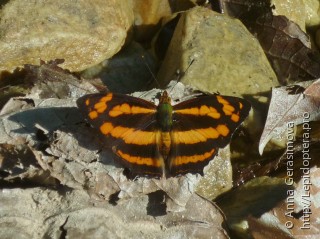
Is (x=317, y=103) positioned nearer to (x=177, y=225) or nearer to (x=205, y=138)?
(x=205, y=138)

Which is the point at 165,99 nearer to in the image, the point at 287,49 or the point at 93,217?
the point at 93,217

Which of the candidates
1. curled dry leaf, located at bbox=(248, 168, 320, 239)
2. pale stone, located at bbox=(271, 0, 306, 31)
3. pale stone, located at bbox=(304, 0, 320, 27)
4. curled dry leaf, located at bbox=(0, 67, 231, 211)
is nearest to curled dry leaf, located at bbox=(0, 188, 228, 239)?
curled dry leaf, located at bbox=(0, 67, 231, 211)

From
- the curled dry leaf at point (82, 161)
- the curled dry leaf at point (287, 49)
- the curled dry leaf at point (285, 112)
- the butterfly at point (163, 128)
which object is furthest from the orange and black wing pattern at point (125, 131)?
the curled dry leaf at point (287, 49)

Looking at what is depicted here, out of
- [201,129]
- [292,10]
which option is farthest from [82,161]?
[292,10]

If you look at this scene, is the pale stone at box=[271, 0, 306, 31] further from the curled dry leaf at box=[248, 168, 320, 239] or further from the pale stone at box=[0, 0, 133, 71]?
the curled dry leaf at box=[248, 168, 320, 239]

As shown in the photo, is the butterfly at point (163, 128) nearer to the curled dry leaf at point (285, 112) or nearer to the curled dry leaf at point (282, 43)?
the curled dry leaf at point (285, 112)
